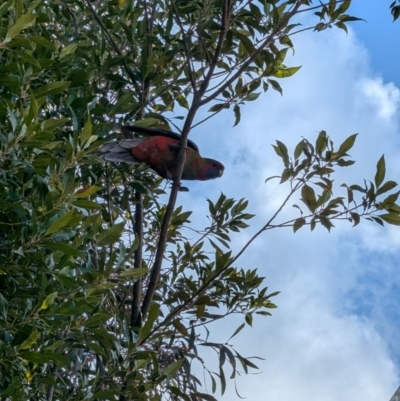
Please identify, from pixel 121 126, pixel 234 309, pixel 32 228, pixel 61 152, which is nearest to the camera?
pixel 32 228

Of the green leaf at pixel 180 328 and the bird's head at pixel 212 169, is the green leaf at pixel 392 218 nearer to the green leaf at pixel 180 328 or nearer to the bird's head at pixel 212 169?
the green leaf at pixel 180 328

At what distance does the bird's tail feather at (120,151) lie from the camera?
2.50m

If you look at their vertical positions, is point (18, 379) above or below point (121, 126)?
below

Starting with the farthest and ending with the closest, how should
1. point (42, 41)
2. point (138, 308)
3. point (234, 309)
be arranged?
point (234, 309) → point (138, 308) → point (42, 41)

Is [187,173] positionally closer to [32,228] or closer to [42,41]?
[42,41]

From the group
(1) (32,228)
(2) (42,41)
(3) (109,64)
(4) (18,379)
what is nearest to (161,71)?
(3) (109,64)

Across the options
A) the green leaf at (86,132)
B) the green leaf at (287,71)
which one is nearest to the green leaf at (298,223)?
the green leaf at (287,71)

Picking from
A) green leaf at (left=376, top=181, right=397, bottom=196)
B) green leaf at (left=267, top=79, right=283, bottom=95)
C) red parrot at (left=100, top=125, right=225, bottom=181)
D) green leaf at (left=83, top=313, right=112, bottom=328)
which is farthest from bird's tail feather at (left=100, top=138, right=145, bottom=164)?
green leaf at (left=376, top=181, right=397, bottom=196)

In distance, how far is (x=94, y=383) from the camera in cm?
199

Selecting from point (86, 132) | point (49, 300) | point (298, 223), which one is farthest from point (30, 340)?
point (298, 223)

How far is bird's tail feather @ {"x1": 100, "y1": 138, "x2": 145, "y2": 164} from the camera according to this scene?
8.21 feet

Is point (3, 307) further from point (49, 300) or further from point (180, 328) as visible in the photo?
point (180, 328)

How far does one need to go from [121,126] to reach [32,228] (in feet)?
3.26

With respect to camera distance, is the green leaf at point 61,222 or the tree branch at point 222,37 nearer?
the green leaf at point 61,222
